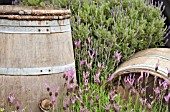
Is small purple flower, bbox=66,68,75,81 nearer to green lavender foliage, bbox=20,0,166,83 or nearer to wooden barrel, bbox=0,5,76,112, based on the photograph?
wooden barrel, bbox=0,5,76,112

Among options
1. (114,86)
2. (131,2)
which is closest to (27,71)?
(114,86)

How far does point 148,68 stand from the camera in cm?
358

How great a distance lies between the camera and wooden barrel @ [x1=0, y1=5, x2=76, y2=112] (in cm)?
311

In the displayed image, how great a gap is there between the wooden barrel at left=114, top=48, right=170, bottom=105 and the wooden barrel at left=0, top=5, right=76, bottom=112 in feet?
2.25

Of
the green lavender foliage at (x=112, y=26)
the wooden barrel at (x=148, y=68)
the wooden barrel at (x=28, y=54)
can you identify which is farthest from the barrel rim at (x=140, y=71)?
the wooden barrel at (x=28, y=54)

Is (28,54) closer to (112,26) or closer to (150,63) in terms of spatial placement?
(150,63)

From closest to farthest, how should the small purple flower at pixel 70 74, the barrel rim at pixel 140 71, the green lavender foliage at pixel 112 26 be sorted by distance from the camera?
the small purple flower at pixel 70 74 → the barrel rim at pixel 140 71 → the green lavender foliage at pixel 112 26

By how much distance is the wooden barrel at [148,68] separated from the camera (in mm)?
3550

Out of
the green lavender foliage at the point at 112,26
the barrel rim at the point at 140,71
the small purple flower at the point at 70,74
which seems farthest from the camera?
the green lavender foliage at the point at 112,26

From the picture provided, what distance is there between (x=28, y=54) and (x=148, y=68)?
3.37 feet

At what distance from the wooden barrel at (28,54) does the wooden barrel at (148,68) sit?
685 millimetres

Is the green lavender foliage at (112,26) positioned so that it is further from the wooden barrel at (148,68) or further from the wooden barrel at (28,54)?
the wooden barrel at (28,54)

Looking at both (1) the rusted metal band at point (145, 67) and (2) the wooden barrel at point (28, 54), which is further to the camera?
(1) the rusted metal band at point (145, 67)

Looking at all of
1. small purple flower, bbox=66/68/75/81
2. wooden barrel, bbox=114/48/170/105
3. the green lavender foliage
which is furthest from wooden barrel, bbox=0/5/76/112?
the green lavender foliage
